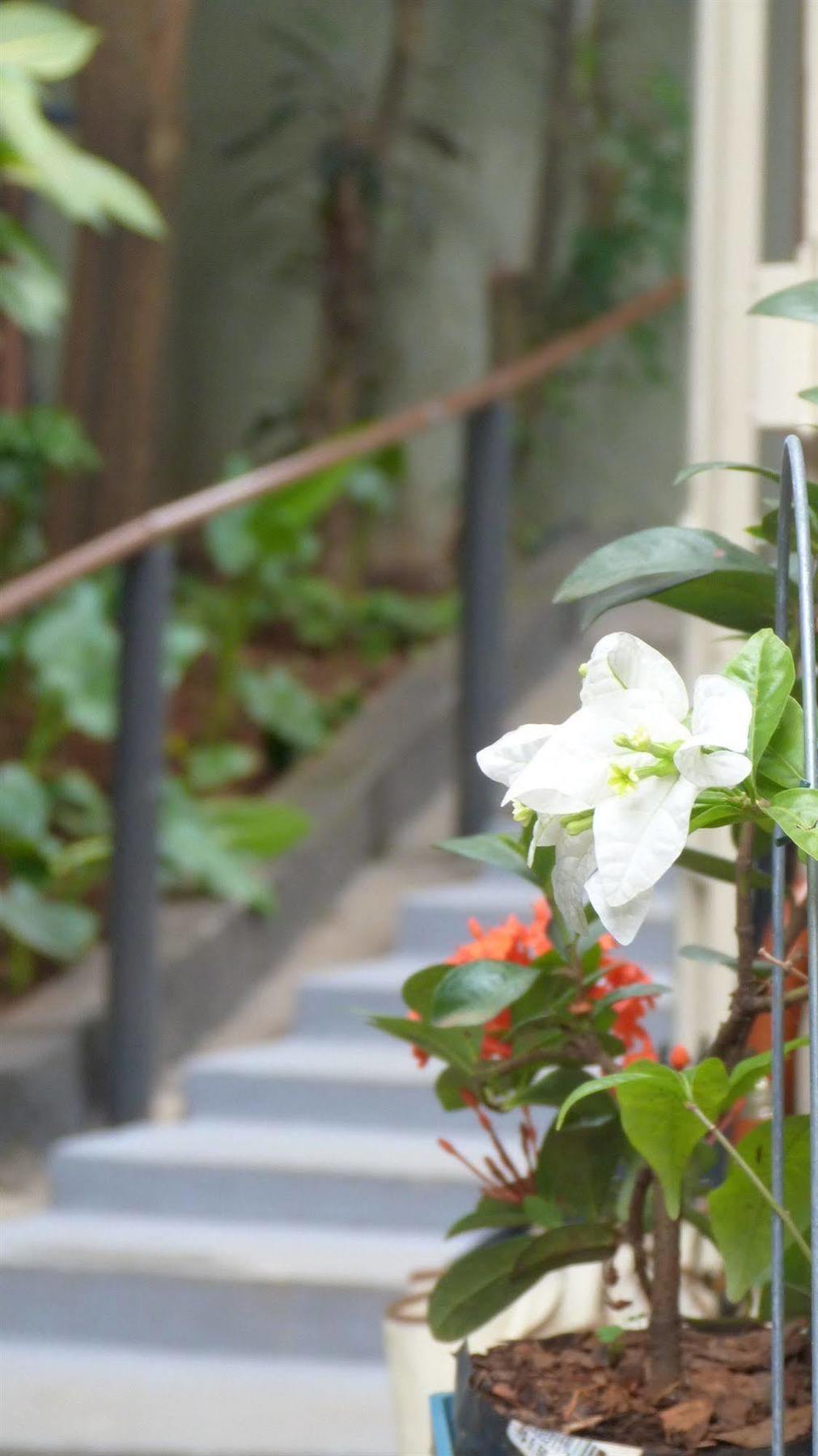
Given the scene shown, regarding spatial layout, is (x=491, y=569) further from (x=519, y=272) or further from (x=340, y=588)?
(x=519, y=272)

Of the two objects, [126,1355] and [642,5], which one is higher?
[642,5]

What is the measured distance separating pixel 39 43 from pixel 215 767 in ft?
5.52

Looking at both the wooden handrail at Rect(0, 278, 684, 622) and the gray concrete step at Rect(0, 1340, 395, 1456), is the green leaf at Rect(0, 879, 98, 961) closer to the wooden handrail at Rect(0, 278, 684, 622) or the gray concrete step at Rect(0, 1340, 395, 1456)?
the wooden handrail at Rect(0, 278, 684, 622)

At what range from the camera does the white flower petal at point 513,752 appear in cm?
78

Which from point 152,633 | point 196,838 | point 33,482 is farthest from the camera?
point 33,482

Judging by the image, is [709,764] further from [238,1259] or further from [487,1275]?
[238,1259]

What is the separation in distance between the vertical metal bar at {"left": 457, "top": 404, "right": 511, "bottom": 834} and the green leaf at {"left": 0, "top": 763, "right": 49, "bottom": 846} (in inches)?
31.9

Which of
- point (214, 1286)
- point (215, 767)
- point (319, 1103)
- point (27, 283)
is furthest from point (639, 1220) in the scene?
point (215, 767)

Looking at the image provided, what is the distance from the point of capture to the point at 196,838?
337cm

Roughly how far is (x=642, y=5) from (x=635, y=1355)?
19.2 ft

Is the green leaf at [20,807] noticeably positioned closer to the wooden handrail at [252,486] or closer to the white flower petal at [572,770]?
the wooden handrail at [252,486]

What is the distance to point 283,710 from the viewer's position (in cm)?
431

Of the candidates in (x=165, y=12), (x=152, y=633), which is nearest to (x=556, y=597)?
(x=152, y=633)

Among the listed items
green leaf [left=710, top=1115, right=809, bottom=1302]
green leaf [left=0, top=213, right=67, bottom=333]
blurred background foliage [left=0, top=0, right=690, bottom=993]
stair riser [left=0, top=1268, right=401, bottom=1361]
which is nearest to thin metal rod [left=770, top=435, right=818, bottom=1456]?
green leaf [left=710, top=1115, right=809, bottom=1302]
